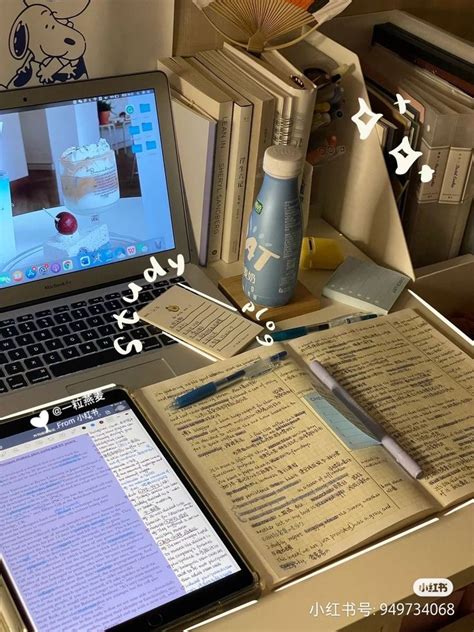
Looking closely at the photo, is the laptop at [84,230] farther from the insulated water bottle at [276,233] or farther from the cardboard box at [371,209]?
the cardboard box at [371,209]

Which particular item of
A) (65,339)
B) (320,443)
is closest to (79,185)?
(65,339)

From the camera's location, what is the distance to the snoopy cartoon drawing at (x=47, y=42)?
1036mm

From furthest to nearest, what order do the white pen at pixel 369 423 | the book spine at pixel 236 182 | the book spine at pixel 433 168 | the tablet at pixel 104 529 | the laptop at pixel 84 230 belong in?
the book spine at pixel 433 168 → the book spine at pixel 236 182 → the laptop at pixel 84 230 → the white pen at pixel 369 423 → the tablet at pixel 104 529

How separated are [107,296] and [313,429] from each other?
0.33m

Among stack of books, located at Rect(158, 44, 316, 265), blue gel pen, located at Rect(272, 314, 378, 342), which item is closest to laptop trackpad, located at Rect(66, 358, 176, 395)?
blue gel pen, located at Rect(272, 314, 378, 342)

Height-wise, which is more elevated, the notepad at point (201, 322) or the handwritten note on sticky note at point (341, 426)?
the handwritten note on sticky note at point (341, 426)

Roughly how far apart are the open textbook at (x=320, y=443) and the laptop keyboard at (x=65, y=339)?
87 millimetres

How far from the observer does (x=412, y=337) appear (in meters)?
0.99

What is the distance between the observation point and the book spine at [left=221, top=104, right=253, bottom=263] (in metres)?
1.02

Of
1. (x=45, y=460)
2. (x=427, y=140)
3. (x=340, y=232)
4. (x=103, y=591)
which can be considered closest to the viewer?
(x=103, y=591)

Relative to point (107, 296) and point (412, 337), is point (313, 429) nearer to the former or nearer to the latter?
point (412, 337)

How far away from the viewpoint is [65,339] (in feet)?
3.08

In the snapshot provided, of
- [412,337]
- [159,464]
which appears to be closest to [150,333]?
[159,464]

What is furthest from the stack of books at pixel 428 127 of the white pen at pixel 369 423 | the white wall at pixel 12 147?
the white wall at pixel 12 147
